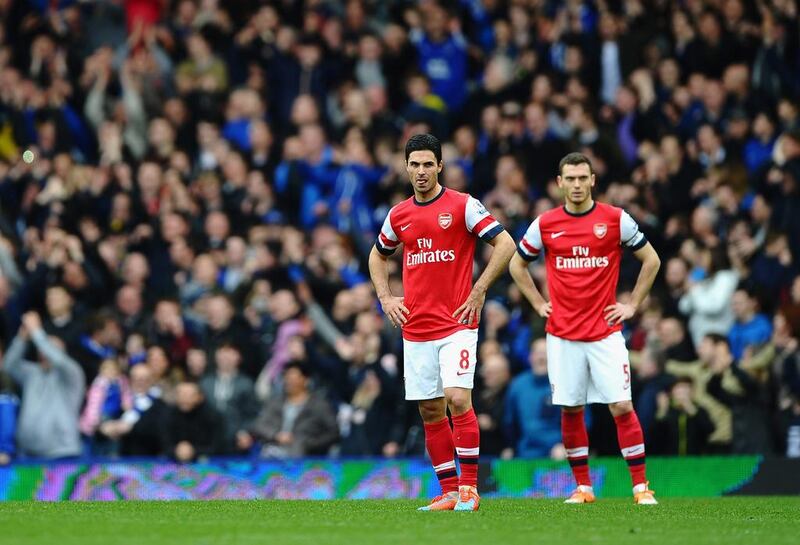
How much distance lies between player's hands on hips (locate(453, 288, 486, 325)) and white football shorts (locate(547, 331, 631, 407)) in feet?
4.70

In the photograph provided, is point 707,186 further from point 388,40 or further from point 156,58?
point 156,58

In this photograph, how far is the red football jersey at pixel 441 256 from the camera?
1078 centimetres

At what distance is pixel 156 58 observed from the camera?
2270 centimetres

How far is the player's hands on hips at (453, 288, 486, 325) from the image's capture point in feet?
35.0

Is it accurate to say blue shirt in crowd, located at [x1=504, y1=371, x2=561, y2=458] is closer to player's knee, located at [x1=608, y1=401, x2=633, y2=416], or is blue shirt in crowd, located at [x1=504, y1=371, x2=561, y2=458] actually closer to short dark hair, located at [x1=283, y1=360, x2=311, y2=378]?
short dark hair, located at [x1=283, y1=360, x2=311, y2=378]

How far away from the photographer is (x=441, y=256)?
426 inches

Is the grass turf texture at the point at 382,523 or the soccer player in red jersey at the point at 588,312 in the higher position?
the soccer player in red jersey at the point at 588,312

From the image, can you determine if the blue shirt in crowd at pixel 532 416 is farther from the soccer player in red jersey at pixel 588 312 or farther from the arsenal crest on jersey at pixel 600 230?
the arsenal crest on jersey at pixel 600 230

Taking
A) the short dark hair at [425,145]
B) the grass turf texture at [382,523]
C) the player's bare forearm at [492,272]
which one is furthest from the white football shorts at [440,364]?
the short dark hair at [425,145]

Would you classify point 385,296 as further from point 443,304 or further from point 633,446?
point 633,446

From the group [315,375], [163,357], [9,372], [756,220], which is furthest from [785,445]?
[9,372]

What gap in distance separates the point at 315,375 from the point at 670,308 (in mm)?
3925

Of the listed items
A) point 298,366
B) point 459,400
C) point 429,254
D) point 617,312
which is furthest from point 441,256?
point 298,366

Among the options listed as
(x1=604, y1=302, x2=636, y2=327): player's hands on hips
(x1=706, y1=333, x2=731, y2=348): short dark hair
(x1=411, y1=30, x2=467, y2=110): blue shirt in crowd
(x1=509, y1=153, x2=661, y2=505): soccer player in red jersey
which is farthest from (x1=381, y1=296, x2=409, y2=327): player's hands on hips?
(x1=411, y1=30, x2=467, y2=110): blue shirt in crowd
